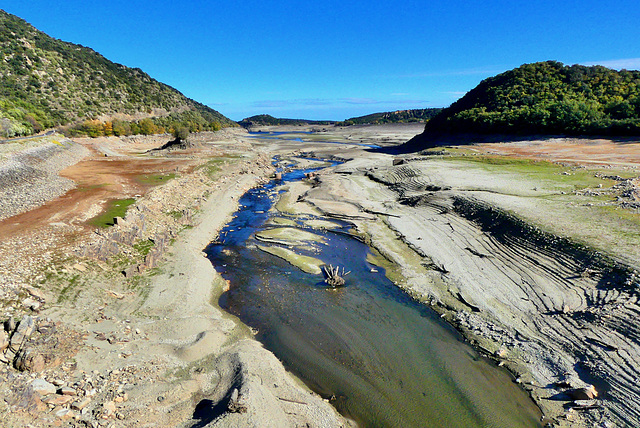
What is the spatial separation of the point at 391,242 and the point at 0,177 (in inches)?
1171

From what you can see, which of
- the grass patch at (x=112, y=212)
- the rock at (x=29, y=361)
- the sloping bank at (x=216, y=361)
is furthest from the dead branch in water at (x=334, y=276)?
the grass patch at (x=112, y=212)

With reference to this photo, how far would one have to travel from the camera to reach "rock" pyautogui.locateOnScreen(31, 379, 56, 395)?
8.96 m

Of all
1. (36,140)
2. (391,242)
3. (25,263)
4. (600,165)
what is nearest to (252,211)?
(391,242)

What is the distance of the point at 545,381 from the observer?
11367mm

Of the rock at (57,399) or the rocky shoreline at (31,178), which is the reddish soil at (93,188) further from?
the rock at (57,399)

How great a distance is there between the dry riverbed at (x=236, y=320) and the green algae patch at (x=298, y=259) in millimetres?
224

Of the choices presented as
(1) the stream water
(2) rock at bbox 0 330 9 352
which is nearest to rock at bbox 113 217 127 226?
(1) the stream water

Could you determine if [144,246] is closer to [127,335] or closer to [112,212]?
[112,212]

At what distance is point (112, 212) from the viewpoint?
78.0 feet

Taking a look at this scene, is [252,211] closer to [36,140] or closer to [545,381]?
[545,381]

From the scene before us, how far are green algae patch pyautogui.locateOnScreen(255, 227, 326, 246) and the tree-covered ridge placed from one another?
156ft

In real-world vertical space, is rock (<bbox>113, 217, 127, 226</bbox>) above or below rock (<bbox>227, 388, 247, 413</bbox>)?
above

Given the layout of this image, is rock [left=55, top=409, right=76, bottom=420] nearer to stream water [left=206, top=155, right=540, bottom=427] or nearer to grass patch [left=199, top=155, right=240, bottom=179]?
stream water [left=206, top=155, right=540, bottom=427]

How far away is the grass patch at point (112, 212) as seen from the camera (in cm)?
2150
